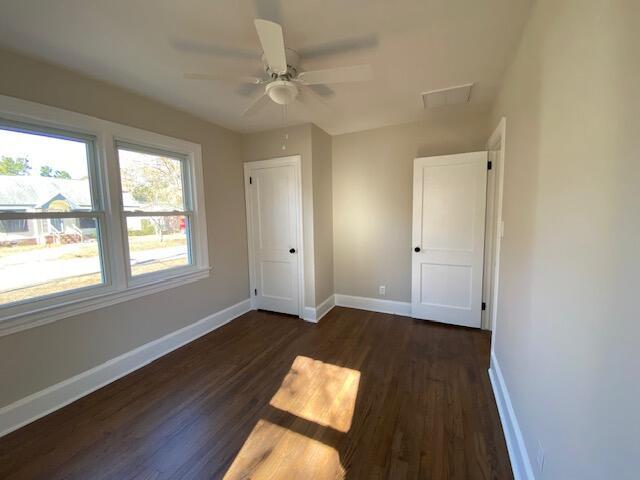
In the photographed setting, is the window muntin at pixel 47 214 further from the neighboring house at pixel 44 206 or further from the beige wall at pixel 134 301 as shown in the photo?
the beige wall at pixel 134 301

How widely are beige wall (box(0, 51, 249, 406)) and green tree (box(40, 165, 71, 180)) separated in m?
0.46

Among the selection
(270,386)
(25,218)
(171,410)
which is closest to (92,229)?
(25,218)

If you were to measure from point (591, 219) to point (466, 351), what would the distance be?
215cm

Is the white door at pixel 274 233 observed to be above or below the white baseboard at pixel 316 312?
above

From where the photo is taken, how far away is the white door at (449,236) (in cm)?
281

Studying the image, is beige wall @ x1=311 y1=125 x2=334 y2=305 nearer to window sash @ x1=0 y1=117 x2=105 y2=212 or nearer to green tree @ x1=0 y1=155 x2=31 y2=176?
window sash @ x1=0 y1=117 x2=105 y2=212

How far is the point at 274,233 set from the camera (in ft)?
11.4

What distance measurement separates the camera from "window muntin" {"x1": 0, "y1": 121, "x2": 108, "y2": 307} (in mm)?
1749

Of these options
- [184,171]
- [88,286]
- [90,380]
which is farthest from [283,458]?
[184,171]

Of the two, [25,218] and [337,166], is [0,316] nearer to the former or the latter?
[25,218]

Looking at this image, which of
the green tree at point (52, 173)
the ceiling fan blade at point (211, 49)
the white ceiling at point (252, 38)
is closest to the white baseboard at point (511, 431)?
the white ceiling at point (252, 38)

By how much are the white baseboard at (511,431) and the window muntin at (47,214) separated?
10.2 ft

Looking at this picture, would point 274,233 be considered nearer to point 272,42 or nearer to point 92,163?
point 92,163

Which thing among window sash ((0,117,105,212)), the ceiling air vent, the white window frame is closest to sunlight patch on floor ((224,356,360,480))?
the white window frame
